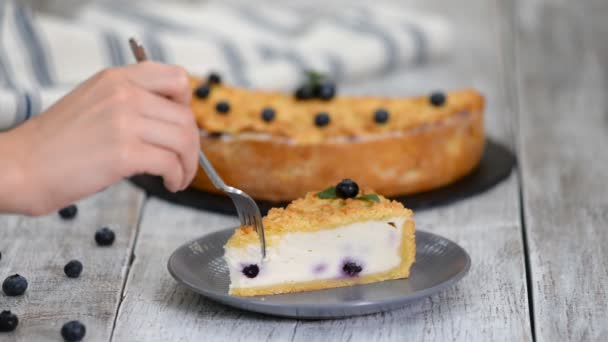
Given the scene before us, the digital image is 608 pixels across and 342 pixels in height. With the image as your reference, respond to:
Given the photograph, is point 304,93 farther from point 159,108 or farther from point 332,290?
point 159,108

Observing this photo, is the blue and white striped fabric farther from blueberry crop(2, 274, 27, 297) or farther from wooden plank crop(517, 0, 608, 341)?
blueberry crop(2, 274, 27, 297)

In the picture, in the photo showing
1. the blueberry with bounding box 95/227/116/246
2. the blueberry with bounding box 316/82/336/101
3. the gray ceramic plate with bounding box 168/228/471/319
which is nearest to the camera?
the gray ceramic plate with bounding box 168/228/471/319

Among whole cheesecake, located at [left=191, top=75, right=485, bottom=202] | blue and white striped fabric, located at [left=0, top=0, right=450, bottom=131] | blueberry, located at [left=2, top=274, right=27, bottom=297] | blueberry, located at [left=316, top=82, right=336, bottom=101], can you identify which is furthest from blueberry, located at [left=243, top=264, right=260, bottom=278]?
blue and white striped fabric, located at [left=0, top=0, right=450, bottom=131]

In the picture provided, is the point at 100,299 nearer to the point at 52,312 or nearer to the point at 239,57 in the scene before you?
the point at 52,312

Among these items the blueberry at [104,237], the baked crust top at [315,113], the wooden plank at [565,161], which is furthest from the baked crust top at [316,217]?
the baked crust top at [315,113]

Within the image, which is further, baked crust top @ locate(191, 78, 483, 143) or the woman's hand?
baked crust top @ locate(191, 78, 483, 143)

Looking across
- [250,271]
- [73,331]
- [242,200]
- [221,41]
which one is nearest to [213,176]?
[242,200]
